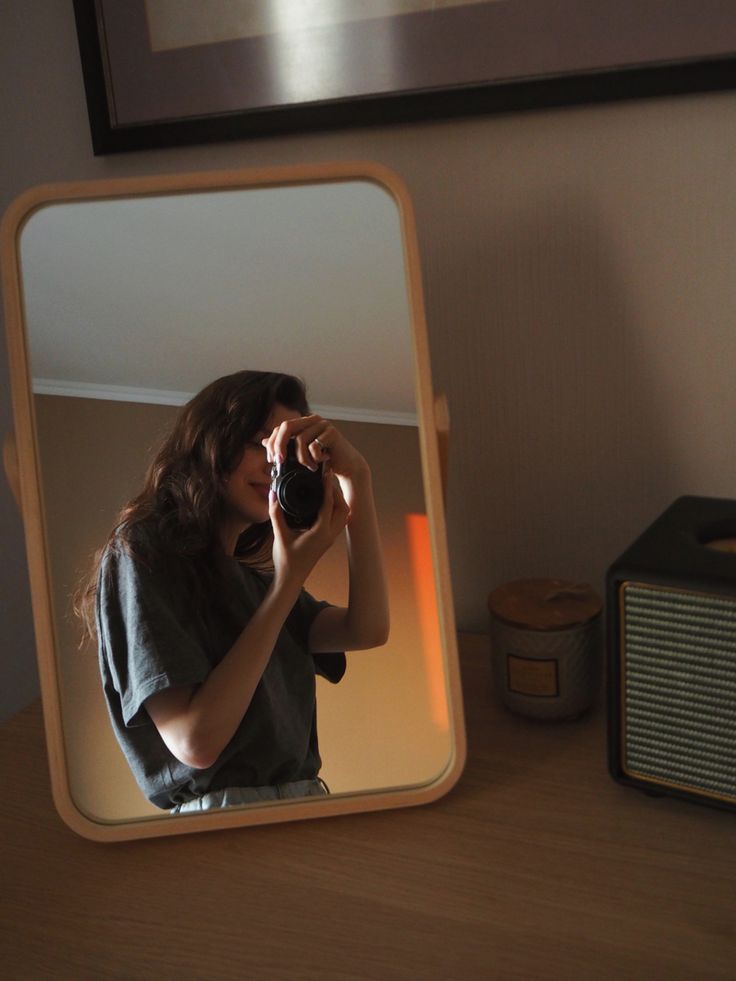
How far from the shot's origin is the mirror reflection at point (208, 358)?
642 millimetres

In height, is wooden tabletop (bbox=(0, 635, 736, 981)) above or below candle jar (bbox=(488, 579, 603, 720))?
below

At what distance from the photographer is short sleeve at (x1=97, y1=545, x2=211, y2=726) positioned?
611 millimetres

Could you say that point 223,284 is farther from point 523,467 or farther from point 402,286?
point 523,467

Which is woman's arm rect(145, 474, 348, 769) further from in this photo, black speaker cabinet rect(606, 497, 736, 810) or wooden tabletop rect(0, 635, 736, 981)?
black speaker cabinet rect(606, 497, 736, 810)

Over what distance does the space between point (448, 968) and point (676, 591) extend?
0.26 m

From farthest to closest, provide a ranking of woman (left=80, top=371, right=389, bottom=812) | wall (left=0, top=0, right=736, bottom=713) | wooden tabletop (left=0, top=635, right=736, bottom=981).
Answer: wall (left=0, top=0, right=736, bottom=713)
woman (left=80, top=371, right=389, bottom=812)
wooden tabletop (left=0, top=635, right=736, bottom=981)

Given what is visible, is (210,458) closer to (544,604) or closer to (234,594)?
(234,594)

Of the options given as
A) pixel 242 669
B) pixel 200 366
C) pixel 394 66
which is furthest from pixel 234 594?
pixel 394 66

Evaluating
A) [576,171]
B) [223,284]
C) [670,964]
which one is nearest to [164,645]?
[223,284]

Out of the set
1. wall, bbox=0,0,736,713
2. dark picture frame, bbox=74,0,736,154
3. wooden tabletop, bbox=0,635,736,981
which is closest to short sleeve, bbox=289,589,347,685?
wooden tabletop, bbox=0,635,736,981

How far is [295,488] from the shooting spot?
64 cm

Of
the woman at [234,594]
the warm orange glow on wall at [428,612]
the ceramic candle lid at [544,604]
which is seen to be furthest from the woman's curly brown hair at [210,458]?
the ceramic candle lid at [544,604]

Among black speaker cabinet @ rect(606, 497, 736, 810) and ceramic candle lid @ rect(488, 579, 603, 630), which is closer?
black speaker cabinet @ rect(606, 497, 736, 810)

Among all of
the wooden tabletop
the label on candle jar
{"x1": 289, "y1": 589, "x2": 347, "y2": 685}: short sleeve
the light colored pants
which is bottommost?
the wooden tabletop
